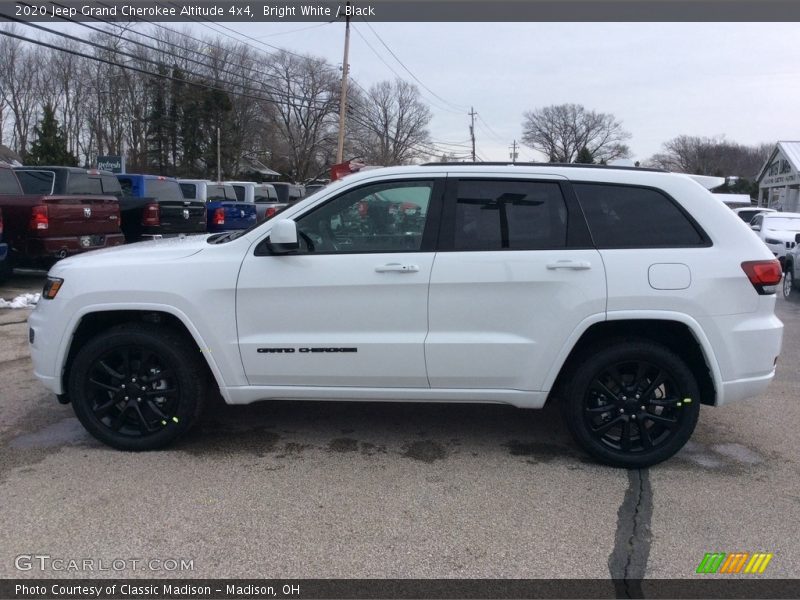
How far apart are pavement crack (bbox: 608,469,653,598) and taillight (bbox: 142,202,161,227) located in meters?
12.0

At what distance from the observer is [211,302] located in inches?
173

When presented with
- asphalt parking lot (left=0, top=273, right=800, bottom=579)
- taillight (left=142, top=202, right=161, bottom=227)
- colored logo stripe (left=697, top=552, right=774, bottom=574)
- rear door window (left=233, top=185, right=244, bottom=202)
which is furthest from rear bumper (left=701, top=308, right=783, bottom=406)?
rear door window (left=233, top=185, right=244, bottom=202)

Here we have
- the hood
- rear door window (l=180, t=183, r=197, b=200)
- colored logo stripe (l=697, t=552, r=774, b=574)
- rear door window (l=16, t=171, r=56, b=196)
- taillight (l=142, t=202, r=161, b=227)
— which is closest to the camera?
colored logo stripe (l=697, t=552, r=774, b=574)

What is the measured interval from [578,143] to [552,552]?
5681 cm

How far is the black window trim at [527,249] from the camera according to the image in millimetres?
4336

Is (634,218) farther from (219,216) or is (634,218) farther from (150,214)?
(219,216)

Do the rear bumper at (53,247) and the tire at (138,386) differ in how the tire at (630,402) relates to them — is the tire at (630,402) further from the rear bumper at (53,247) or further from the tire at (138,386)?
the rear bumper at (53,247)

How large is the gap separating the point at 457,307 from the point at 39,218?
8.74 m

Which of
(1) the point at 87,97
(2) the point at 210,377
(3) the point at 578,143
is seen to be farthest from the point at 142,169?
(2) the point at 210,377

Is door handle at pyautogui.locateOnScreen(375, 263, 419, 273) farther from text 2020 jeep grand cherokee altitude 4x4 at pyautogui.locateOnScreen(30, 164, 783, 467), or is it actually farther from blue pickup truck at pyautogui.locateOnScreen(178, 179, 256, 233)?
blue pickup truck at pyautogui.locateOnScreen(178, 179, 256, 233)

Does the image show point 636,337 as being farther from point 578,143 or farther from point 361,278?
point 578,143

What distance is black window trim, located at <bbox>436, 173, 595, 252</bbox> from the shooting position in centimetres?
434

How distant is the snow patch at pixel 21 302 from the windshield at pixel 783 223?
658 inches

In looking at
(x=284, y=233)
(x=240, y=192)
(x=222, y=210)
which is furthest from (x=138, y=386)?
(x=240, y=192)
